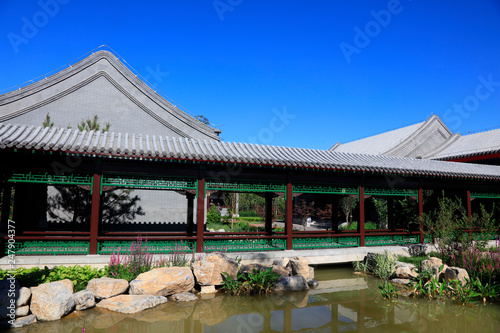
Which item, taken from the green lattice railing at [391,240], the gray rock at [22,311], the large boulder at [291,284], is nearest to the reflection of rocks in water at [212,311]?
the large boulder at [291,284]

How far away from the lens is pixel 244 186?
36.3ft

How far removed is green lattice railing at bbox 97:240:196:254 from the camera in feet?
31.9

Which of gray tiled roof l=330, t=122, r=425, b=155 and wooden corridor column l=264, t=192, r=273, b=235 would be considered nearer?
wooden corridor column l=264, t=192, r=273, b=235

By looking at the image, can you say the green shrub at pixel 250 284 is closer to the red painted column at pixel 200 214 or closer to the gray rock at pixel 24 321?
the red painted column at pixel 200 214

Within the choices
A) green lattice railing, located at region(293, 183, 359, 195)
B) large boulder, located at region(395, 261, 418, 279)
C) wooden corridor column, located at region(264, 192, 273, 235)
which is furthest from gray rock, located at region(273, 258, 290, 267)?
large boulder, located at region(395, 261, 418, 279)

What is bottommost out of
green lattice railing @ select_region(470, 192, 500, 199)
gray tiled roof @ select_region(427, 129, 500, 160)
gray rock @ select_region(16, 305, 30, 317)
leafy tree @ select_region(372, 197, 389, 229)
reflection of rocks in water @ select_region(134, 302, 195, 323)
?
reflection of rocks in water @ select_region(134, 302, 195, 323)

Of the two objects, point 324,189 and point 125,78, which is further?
point 125,78

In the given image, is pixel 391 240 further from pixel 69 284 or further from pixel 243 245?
pixel 69 284

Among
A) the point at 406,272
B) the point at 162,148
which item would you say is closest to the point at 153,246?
the point at 162,148

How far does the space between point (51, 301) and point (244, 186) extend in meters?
6.11

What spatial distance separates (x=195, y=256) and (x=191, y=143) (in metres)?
3.90

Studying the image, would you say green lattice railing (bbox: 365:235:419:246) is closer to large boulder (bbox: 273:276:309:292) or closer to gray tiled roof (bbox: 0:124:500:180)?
gray tiled roof (bbox: 0:124:500:180)

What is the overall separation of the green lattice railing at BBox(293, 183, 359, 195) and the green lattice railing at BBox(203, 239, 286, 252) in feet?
6.17

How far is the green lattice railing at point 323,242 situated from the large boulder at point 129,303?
17.7 feet
